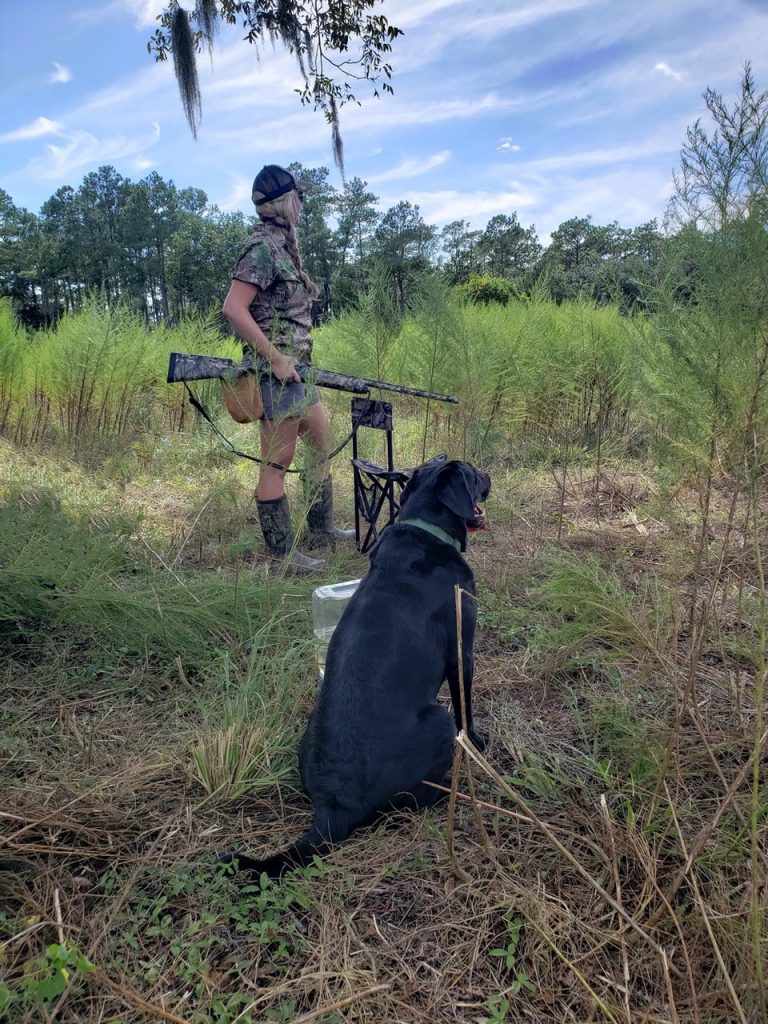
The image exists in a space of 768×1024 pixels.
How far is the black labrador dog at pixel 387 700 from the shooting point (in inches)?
73.0

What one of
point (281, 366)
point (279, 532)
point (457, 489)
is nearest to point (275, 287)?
point (281, 366)

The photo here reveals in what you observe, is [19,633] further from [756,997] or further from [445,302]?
[445,302]

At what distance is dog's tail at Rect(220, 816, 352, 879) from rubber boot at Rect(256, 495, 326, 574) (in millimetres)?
2266

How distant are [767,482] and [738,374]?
537 millimetres

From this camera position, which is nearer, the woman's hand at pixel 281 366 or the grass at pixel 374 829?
the grass at pixel 374 829

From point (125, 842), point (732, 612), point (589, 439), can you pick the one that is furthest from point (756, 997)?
point (589, 439)

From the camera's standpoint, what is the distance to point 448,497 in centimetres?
249

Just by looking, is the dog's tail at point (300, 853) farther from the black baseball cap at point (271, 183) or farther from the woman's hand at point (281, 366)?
the black baseball cap at point (271, 183)

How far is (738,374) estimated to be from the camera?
2258 mm

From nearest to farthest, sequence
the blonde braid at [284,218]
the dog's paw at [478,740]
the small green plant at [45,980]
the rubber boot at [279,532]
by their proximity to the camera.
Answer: the small green plant at [45,980] < the dog's paw at [478,740] < the blonde braid at [284,218] < the rubber boot at [279,532]

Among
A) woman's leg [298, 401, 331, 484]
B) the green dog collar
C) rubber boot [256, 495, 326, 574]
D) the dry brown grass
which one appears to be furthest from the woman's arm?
the dry brown grass

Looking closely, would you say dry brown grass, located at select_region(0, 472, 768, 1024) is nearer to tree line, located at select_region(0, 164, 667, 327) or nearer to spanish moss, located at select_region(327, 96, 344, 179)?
spanish moss, located at select_region(327, 96, 344, 179)

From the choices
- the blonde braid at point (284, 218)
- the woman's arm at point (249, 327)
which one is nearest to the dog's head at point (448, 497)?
the woman's arm at point (249, 327)

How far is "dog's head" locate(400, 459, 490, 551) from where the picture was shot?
8.13 ft
